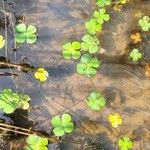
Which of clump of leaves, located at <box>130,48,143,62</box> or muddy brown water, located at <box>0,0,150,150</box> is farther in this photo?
clump of leaves, located at <box>130,48,143,62</box>

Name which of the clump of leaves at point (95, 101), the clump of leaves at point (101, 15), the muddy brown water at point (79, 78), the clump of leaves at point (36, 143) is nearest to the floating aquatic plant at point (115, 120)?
the muddy brown water at point (79, 78)

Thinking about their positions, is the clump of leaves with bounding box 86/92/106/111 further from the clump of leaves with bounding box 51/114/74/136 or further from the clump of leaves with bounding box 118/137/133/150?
the clump of leaves with bounding box 118/137/133/150

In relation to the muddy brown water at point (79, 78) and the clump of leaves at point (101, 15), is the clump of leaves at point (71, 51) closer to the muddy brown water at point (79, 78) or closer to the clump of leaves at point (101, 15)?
the muddy brown water at point (79, 78)

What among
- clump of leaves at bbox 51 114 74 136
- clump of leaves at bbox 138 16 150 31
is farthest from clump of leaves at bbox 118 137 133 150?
clump of leaves at bbox 138 16 150 31

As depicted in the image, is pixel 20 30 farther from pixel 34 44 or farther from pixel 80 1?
pixel 80 1

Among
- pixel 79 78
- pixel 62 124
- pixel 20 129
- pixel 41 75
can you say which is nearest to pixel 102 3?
pixel 79 78

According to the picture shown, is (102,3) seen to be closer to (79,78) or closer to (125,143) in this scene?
(79,78)
